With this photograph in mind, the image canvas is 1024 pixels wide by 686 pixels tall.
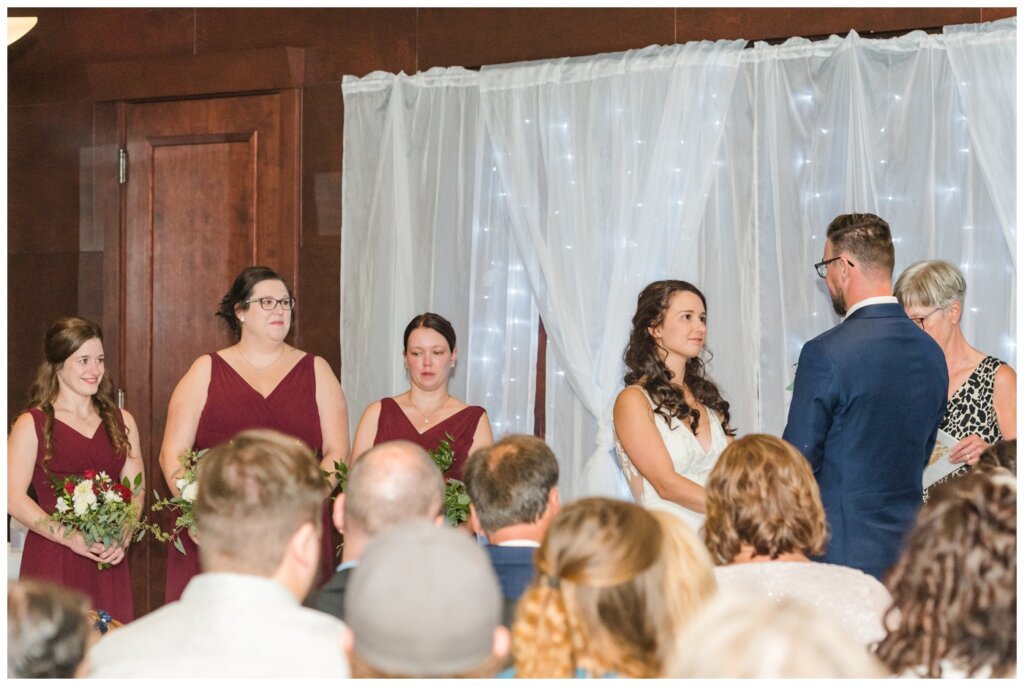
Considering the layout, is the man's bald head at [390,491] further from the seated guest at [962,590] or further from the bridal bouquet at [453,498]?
the bridal bouquet at [453,498]

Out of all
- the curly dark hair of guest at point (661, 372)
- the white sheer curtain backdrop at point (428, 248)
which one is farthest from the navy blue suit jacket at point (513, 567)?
the white sheer curtain backdrop at point (428, 248)

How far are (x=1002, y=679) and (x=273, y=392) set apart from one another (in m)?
3.13

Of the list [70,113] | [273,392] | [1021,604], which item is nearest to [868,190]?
[273,392]

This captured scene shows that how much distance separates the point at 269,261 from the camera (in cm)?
551

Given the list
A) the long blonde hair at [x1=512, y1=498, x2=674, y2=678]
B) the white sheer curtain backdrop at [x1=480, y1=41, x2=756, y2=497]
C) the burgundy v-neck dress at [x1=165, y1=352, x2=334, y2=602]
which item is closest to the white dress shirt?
the long blonde hair at [x1=512, y1=498, x2=674, y2=678]

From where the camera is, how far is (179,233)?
223 inches

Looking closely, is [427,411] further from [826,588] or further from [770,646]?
[770,646]

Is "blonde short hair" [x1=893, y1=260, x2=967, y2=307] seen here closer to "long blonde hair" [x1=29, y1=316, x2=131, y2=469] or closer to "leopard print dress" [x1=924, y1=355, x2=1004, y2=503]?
"leopard print dress" [x1=924, y1=355, x2=1004, y2=503]

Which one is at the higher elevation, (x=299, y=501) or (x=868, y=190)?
(x=868, y=190)

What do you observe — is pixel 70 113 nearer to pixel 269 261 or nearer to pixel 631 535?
pixel 269 261

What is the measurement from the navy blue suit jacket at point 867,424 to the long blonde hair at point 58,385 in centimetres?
251

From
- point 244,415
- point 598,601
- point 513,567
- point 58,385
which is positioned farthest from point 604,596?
point 58,385

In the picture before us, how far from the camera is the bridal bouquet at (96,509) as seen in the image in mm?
4020

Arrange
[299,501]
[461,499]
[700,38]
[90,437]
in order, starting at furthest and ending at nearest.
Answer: [700,38]
[90,437]
[461,499]
[299,501]
